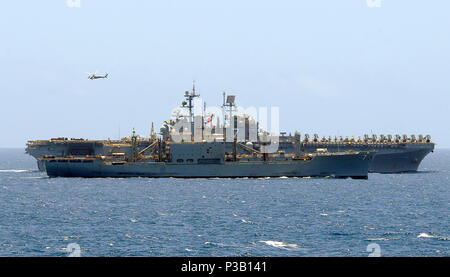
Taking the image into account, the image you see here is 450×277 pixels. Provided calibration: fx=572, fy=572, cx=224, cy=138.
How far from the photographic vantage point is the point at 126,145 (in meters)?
79.6

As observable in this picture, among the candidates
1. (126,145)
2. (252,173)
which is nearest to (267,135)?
(252,173)

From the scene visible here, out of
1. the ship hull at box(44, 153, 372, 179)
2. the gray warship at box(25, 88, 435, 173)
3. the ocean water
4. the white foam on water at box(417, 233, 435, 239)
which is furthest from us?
the gray warship at box(25, 88, 435, 173)

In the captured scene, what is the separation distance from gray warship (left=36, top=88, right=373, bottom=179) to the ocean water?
395cm

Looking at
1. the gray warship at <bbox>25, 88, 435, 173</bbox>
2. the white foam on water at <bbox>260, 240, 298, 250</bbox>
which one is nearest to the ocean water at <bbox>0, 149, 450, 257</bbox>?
the white foam on water at <bbox>260, 240, 298, 250</bbox>

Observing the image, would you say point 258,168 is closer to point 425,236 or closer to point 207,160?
point 207,160

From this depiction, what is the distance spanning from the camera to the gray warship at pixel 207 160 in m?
67.0

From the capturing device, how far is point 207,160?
223 ft

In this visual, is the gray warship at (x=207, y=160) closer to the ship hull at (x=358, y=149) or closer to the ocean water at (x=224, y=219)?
the ocean water at (x=224, y=219)

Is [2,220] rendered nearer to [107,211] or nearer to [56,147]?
[107,211]

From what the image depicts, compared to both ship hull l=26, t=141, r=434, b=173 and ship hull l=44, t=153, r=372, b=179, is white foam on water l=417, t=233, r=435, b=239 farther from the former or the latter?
ship hull l=26, t=141, r=434, b=173

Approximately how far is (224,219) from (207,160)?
1224 inches

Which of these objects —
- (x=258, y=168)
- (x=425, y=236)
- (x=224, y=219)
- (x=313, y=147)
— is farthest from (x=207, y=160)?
(x=425, y=236)

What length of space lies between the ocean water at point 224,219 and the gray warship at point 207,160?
395 cm

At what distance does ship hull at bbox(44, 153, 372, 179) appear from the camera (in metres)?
66.6
